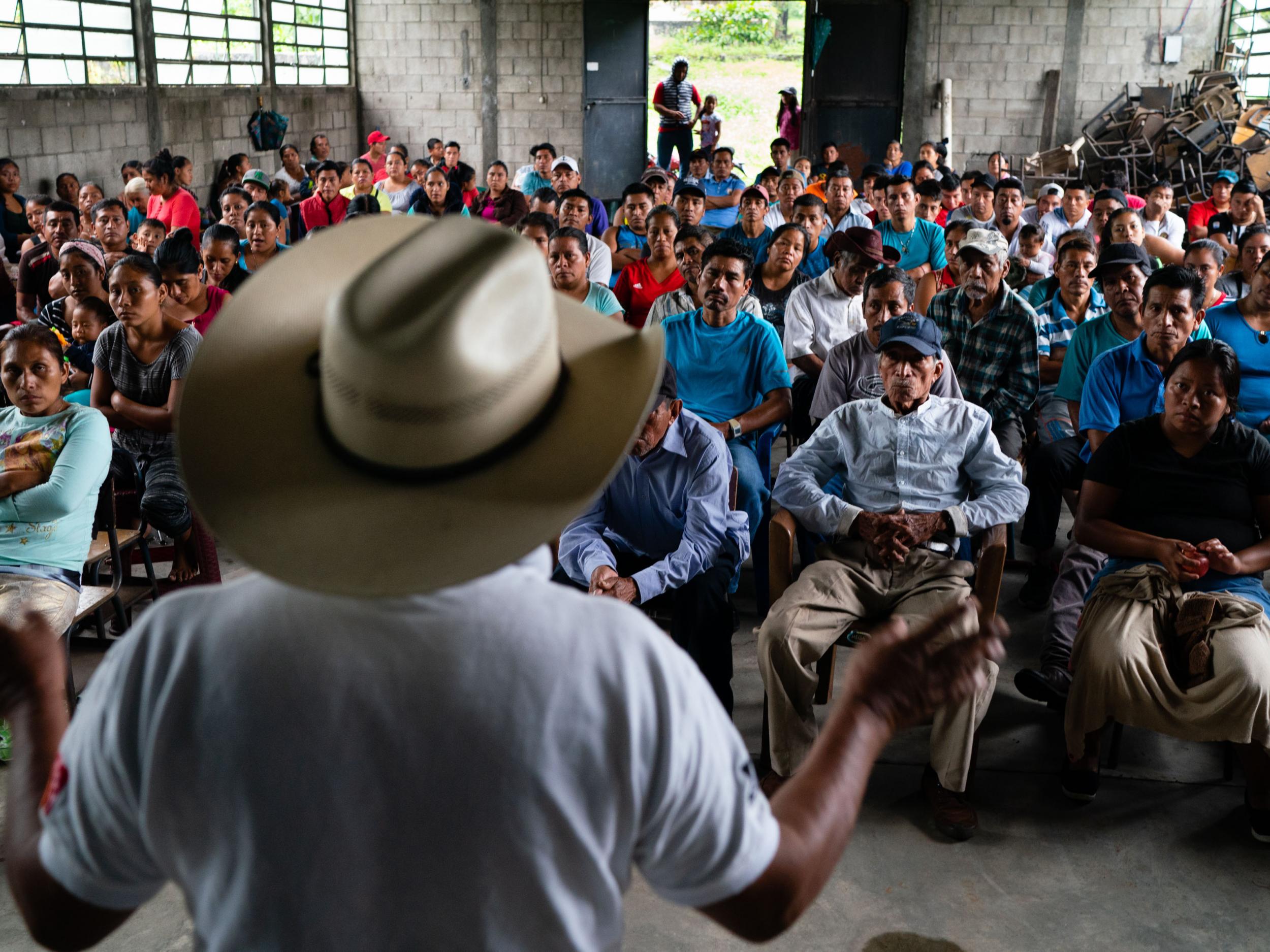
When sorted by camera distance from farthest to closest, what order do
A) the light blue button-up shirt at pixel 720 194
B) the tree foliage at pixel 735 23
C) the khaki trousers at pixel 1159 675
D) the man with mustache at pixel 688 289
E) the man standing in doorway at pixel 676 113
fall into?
the tree foliage at pixel 735 23, the man standing in doorway at pixel 676 113, the light blue button-up shirt at pixel 720 194, the man with mustache at pixel 688 289, the khaki trousers at pixel 1159 675

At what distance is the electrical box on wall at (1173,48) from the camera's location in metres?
12.6

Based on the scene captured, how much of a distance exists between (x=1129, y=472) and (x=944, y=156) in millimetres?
10440

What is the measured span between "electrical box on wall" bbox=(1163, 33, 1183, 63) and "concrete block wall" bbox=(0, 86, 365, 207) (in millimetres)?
9787

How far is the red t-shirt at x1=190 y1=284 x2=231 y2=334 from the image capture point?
4.32 m

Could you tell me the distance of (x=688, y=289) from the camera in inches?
204

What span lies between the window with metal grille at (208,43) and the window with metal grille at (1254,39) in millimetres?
10846

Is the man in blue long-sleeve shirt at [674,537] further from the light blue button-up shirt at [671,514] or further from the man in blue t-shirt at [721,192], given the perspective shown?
the man in blue t-shirt at [721,192]

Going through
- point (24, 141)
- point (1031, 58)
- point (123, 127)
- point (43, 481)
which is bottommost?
point (43, 481)

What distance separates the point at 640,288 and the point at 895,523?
2.79 metres

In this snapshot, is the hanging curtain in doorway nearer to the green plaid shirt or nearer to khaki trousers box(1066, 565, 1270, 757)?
the green plaid shirt

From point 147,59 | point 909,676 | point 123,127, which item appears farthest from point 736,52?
point 909,676

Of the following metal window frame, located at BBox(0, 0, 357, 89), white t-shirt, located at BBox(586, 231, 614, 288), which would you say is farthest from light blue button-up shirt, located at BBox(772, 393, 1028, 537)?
metal window frame, located at BBox(0, 0, 357, 89)

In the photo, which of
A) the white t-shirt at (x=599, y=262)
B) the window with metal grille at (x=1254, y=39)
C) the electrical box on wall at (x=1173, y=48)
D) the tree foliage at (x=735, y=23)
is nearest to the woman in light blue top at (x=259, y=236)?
the white t-shirt at (x=599, y=262)

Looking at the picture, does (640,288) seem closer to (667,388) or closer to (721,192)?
(667,388)
